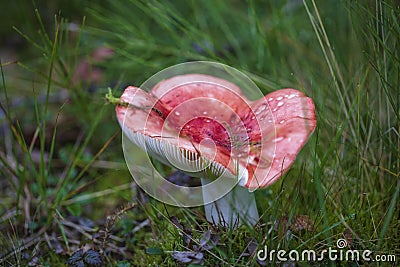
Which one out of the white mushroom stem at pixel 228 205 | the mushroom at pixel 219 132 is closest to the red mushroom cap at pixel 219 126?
the mushroom at pixel 219 132

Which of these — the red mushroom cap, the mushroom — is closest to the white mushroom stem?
the mushroom

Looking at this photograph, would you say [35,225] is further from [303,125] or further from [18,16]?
[18,16]

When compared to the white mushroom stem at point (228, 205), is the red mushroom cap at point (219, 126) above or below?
above

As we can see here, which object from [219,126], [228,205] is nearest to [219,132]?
[219,126]

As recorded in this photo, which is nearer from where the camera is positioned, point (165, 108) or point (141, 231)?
point (165, 108)

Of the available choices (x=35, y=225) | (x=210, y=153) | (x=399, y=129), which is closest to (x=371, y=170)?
(x=399, y=129)

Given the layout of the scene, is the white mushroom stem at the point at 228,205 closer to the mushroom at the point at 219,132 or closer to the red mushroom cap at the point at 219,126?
the mushroom at the point at 219,132

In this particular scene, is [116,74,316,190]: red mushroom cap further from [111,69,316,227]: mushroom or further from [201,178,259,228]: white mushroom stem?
[201,178,259,228]: white mushroom stem

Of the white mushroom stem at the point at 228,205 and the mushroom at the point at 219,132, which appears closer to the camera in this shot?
the mushroom at the point at 219,132
